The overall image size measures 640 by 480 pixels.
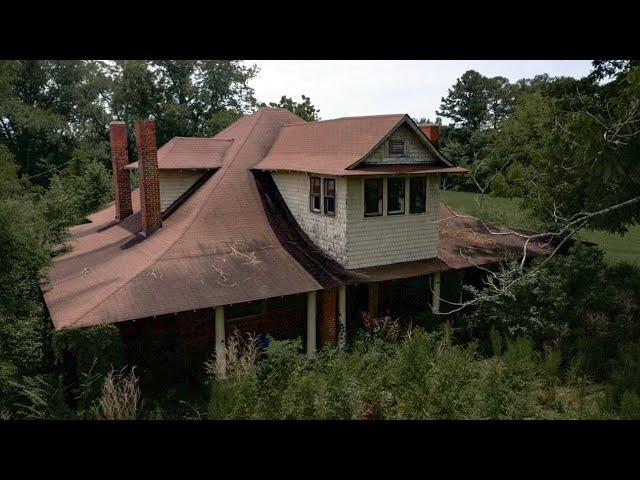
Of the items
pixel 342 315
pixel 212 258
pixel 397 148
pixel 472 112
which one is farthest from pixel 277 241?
pixel 472 112

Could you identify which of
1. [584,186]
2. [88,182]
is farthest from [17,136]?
[584,186]

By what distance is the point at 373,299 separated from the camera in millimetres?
15320

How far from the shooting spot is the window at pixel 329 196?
14.4 metres

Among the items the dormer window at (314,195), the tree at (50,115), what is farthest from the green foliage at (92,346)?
the tree at (50,115)

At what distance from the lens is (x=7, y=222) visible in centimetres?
1045

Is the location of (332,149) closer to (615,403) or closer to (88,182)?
(615,403)

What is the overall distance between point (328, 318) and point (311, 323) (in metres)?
0.52

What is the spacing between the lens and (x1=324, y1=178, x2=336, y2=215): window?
14.4m

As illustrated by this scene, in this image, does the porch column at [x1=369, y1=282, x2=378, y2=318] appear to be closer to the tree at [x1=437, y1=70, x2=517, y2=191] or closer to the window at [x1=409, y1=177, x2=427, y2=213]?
the window at [x1=409, y1=177, x2=427, y2=213]

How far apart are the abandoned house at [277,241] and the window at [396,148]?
1.7 inches

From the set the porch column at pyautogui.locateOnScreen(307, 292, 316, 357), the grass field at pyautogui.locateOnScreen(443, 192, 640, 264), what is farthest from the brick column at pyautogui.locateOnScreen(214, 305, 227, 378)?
the grass field at pyautogui.locateOnScreen(443, 192, 640, 264)

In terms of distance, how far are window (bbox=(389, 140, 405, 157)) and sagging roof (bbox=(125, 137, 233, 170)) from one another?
6045mm

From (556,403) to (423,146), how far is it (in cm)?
788

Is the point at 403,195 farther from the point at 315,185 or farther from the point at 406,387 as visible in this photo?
the point at 406,387
